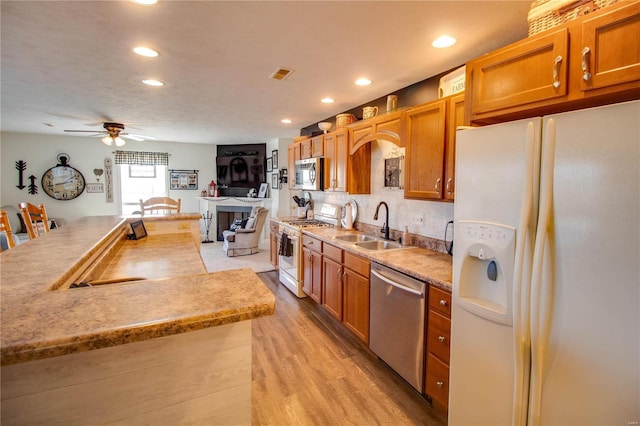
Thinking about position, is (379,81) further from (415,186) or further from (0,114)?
(0,114)

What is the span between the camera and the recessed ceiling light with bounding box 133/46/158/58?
2256mm

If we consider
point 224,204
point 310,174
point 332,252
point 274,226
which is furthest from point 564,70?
point 224,204

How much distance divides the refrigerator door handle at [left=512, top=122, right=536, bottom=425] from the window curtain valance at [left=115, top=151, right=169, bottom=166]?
25.7ft

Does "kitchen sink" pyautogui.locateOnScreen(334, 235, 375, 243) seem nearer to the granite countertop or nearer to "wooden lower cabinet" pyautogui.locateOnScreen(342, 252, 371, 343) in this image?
the granite countertop

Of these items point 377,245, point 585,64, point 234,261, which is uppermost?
point 585,64

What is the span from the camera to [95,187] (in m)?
7.00

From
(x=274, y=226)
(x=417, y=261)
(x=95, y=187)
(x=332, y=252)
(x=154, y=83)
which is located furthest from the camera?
(x=95, y=187)

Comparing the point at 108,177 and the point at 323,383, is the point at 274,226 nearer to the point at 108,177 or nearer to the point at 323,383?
the point at 323,383

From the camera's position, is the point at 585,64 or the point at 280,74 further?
the point at 280,74

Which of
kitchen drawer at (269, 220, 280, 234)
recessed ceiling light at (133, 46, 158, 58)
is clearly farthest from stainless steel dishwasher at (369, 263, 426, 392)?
kitchen drawer at (269, 220, 280, 234)

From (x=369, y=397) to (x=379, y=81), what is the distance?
103 inches

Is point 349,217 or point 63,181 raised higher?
point 63,181

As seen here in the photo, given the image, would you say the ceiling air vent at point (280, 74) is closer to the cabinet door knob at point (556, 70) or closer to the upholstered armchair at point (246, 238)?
the cabinet door knob at point (556, 70)

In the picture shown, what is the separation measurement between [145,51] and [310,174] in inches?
92.8
